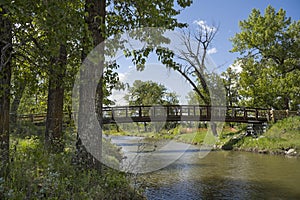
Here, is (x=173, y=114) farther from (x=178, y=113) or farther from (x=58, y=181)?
(x=58, y=181)

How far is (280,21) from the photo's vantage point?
24.7 metres

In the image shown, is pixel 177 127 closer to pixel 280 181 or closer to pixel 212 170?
pixel 212 170

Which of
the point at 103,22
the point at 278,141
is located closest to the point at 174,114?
the point at 278,141

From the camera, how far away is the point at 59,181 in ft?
13.0

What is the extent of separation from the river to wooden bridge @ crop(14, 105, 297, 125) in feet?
22.7

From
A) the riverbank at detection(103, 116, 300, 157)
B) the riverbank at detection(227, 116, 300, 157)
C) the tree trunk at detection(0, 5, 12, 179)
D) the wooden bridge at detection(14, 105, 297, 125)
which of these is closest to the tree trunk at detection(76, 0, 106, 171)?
the tree trunk at detection(0, 5, 12, 179)

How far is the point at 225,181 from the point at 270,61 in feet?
63.1

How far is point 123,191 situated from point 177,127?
78.3ft

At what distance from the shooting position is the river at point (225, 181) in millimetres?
7410

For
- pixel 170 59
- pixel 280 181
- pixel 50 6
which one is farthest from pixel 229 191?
pixel 50 6

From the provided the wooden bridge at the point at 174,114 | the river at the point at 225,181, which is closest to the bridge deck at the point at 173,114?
the wooden bridge at the point at 174,114

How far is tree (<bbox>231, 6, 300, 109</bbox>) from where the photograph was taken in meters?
23.2

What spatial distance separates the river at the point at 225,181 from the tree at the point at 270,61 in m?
11.6

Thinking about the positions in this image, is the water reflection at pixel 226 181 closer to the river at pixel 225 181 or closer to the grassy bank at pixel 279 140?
the river at pixel 225 181
